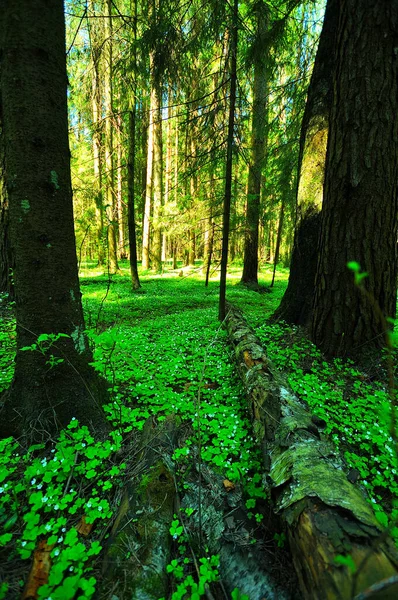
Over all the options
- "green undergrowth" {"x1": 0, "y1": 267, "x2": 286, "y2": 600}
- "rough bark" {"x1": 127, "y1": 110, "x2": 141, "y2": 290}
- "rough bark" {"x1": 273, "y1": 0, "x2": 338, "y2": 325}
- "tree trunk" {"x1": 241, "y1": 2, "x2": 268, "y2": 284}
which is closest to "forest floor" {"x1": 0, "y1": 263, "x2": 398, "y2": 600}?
"green undergrowth" {"x1": 0, "y1": 267, "x2": 286, "y2": 600}

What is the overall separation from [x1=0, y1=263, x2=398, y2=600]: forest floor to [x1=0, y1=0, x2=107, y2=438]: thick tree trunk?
0.75ft

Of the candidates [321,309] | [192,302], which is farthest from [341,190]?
[192,302]

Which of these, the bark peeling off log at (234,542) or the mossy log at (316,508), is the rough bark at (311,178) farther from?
the bark peeling off log at (234,542)

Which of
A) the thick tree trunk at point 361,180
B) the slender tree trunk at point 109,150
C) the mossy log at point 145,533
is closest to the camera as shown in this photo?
the mossy log at point 145,533

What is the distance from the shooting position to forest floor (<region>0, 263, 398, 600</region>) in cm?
145

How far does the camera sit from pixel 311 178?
4.70 m

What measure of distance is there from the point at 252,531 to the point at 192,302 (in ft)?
21.7

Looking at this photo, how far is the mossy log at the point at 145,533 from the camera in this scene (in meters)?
1.38

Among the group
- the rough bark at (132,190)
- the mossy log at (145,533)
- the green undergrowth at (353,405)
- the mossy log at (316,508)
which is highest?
the rough bark at (132,190)

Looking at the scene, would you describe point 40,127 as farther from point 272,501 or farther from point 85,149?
point 85,149

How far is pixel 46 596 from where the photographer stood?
1.24 meters

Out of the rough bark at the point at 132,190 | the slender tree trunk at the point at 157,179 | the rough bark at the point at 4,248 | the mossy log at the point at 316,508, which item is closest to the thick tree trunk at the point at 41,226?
the mossy log at the point at 316,508

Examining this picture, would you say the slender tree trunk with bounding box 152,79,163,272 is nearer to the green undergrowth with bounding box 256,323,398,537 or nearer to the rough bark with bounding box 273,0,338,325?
the rough bark with bounding box 273,0,338,325

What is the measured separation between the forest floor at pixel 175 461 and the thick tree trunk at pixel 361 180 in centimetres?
68
